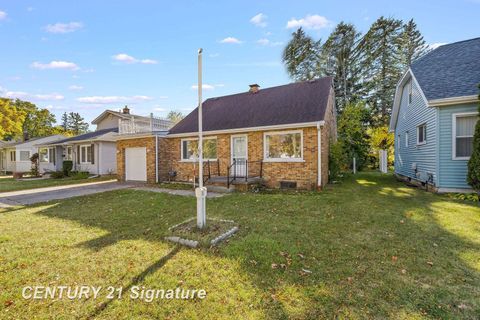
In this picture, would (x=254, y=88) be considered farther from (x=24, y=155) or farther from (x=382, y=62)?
(x=24, y=155)

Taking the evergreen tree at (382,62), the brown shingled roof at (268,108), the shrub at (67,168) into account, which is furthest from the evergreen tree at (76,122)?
the evergreen tree at (382,62)

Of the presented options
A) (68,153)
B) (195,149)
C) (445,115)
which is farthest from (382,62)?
(68,153)

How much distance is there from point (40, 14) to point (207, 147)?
9.58 meters

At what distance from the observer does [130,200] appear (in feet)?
27.2

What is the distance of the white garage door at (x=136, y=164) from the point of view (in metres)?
13.5

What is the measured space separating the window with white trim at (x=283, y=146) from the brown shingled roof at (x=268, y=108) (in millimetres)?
556

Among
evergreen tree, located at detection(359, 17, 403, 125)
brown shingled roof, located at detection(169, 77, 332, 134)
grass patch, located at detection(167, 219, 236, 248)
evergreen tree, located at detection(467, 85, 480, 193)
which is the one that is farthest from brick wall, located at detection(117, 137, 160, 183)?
evergreen tree, located at detection(359, 17, 403, 125)

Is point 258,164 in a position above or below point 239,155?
below

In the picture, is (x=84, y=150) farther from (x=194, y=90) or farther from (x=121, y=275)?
(x=121, y=275)

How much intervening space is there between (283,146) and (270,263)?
7.25 meters

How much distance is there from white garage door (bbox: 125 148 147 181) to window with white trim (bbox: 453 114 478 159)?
1423 cm

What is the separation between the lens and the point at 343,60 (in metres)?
26.8

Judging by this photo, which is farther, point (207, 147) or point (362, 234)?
point (207, 147)

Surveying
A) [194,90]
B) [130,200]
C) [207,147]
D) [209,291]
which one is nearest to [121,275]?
[209,291]
